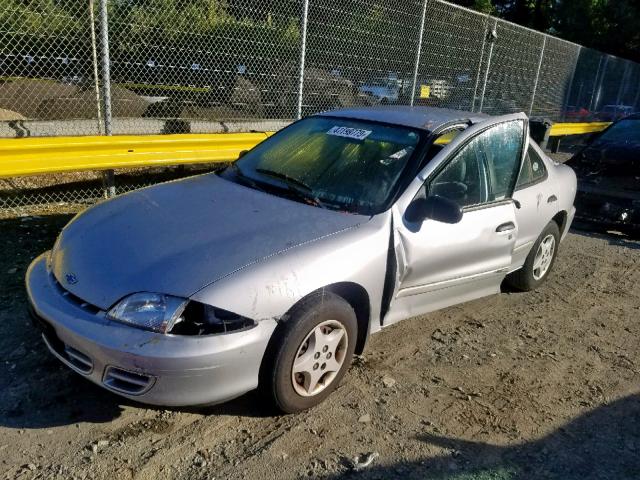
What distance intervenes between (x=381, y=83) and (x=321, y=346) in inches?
256

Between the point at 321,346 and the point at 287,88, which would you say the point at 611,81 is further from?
the point at 321,346

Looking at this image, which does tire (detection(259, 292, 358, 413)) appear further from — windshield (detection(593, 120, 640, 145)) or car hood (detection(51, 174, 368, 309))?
windshield (detection(593, 120, 640, 145))

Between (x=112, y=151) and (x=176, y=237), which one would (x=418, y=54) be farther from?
(x=176, y=237)

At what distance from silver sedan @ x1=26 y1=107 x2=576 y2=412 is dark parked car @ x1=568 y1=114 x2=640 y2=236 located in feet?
10.0

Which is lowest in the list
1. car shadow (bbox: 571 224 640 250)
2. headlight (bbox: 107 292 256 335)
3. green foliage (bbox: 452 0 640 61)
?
car shadow (bbox: 571 224 640 250)

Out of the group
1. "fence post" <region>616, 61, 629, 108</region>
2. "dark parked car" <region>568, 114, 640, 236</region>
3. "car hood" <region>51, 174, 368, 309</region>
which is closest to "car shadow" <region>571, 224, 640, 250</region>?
"dark parked car" <region>568, 114, 640, 236</region>

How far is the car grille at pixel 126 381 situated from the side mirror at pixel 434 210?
175 centimetres

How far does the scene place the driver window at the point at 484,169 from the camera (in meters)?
3.76

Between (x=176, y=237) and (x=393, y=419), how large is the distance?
1518mm

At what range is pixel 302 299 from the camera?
284 cm

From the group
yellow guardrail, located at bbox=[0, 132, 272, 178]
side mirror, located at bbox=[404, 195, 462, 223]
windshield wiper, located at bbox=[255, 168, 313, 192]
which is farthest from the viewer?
yellow guardrail, located at bbox=[0, 132, 272, 178]

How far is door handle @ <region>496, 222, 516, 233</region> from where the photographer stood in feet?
13.3

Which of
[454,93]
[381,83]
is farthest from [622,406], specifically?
[454,93]

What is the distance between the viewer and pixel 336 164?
12.3ft
